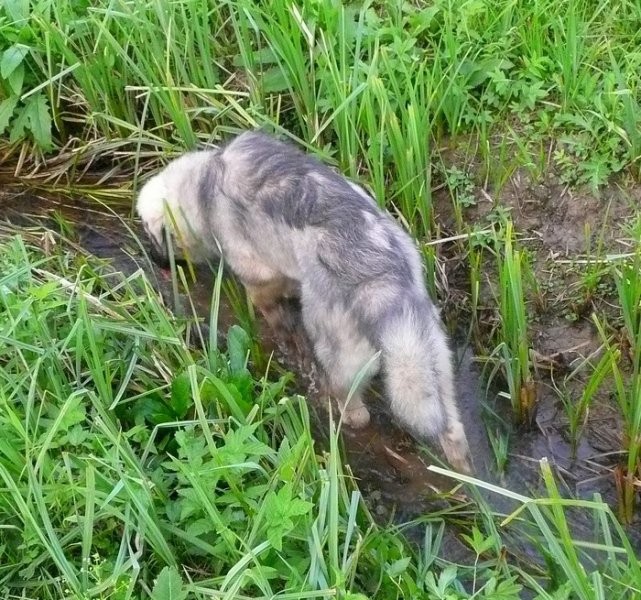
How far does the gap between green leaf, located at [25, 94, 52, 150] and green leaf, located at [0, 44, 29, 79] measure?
0.66 feet

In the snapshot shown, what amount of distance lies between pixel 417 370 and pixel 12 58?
261 centimetres

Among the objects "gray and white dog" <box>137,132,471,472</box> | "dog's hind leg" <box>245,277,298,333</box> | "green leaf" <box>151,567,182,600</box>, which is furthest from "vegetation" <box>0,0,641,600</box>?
"gray and white dog" <box>137,132,471,472</box>

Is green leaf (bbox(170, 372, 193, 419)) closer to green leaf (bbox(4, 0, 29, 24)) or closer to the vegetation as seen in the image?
the vegetation

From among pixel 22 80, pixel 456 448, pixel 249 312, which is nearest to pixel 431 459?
pixel 456 448

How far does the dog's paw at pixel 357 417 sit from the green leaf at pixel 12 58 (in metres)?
2.32

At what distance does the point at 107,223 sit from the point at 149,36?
99cm

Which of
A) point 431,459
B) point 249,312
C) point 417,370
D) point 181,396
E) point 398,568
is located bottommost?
point 431,459

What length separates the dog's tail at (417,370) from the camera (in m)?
2.30

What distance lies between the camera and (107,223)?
12.9ft

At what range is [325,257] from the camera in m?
2.64

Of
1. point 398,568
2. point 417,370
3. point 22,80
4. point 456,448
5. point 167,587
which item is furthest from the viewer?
point 22,80

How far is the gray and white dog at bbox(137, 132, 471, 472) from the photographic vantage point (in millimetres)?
2357

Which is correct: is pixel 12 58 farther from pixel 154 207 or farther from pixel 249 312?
pixel 249 312

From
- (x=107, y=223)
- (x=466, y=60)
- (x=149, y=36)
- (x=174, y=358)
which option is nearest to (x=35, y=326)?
(x=174, y=358)
